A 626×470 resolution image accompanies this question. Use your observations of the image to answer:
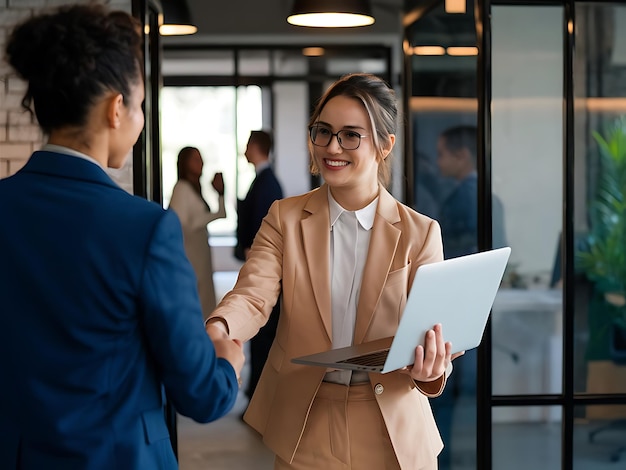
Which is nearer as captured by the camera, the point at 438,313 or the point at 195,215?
the point at 438,313

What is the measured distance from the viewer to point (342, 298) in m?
2.34

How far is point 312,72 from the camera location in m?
7.16

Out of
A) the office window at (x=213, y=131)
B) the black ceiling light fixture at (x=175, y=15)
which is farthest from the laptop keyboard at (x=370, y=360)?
the office window at (x=213, y=131)

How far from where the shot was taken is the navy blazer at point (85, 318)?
4.91ft

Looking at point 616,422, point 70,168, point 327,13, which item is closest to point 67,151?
point 70,168

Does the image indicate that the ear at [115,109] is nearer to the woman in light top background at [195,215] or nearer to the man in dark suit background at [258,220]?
the woman in light top background at [195,215]

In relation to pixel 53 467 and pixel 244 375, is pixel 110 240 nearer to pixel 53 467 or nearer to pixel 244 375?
pixel 53 467

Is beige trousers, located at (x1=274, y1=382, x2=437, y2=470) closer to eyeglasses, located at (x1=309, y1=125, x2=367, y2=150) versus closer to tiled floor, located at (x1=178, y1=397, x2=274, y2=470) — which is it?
eyeglasses, located at (x1=309, y1=125, x2=367, y2=150)

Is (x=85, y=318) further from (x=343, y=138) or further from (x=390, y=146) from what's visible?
(x=390, y=146)

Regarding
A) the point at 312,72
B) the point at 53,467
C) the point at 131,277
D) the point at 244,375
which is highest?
the point at 312,72

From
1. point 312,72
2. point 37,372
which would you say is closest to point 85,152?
point 37,372

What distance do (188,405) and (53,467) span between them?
25 centimetres

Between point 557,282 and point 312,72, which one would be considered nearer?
point 557,282

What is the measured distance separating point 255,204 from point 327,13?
145cm
